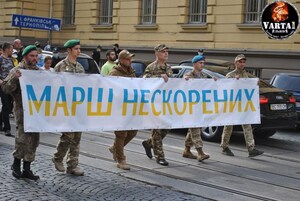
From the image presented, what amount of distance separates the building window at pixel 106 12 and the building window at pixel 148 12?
2564mm

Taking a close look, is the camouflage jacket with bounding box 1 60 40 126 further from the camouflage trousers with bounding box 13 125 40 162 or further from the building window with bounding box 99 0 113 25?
the building window with bounding box 99 0 113 25

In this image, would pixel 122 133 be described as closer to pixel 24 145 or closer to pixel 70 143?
pixel 70 143

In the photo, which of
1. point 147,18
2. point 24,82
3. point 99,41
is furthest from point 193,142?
point 99,41

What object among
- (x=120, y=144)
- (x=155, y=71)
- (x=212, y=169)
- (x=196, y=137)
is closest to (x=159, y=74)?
(x=155, y=71)

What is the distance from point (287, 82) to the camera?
619 inches

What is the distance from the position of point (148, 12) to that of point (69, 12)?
6977mm

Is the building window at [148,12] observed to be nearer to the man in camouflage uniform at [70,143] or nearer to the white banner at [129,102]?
the white banner at [129,102]

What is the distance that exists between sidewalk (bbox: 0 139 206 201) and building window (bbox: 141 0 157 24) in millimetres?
19253

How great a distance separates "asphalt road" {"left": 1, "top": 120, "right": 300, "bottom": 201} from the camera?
306 inches

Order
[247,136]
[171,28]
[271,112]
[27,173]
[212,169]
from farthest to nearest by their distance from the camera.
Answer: [171,28]
[271,112]
[247,136]
[212,169]
[27,173]

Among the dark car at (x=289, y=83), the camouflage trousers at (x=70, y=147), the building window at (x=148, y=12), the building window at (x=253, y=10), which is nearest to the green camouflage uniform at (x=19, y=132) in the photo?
the camouflage trousers at (x=70, y=147)

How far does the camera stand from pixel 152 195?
7.19m

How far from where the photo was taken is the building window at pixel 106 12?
29.5m

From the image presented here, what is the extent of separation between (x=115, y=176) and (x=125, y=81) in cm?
150
